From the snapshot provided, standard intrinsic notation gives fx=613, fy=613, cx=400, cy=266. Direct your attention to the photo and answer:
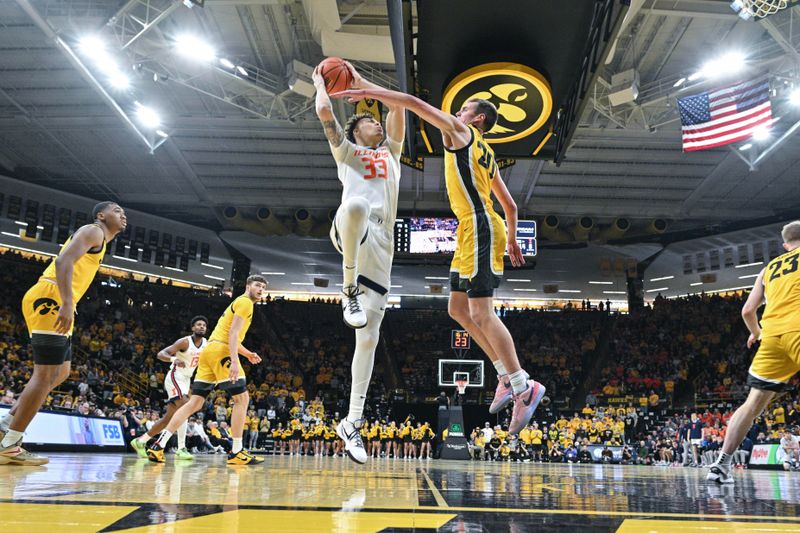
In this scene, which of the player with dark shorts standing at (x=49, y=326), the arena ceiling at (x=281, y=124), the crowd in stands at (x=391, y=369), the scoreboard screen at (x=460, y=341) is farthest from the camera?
the scoreboard screen at (x=460, y=341)

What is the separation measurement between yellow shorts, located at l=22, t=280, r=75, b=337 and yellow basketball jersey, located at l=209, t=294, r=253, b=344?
2045mm

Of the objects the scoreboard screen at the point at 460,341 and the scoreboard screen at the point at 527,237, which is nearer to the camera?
the scoreboard screen at the point at 527,237

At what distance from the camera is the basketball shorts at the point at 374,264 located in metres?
3.75

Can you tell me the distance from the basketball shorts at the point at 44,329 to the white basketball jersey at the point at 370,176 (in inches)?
106

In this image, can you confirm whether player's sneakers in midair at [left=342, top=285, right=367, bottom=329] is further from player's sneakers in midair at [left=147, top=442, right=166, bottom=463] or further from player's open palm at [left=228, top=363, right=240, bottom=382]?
player's sneakers in midair at [left=147, top=442, right=166, bottom=463]

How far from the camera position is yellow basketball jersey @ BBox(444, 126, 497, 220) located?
404 centimetres

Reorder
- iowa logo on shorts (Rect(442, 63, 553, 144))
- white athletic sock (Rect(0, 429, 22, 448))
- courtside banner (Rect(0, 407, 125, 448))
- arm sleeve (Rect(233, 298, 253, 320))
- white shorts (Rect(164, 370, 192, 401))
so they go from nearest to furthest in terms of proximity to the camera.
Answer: white athletic sock (Rect(0, 429, 22, 448)), iowa logo on shorts (Rect(442, 63, 553, 144)), arm sleeve (Rect(233, 298, 253, 320)), white shorts (Rect(164, 370, 192, 401)), courtside banner (Rect(0, 407, 125, 448))

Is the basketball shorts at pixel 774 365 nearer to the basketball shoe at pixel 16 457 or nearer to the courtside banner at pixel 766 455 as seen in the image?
the basketball shoe at pixel 16 457

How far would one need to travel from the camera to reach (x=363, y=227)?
3.61 m

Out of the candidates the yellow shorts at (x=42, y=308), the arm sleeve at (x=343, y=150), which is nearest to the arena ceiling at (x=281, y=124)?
the arm sleeve at (x=343, y=150)

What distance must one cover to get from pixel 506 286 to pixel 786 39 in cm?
2148

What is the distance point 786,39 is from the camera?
13.2m

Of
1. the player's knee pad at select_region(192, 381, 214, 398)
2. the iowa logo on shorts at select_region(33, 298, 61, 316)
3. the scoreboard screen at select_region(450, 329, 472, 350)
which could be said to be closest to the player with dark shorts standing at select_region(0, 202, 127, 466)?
the iowa logo on shorts at select_region(33, 298, 61, 316)

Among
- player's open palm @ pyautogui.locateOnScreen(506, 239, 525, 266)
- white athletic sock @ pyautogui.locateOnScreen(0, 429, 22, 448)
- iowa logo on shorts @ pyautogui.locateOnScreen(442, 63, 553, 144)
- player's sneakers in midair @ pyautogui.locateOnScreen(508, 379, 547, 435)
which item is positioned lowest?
white athletic sock @ pyautogui.locateOnScreen(0, 429, 22, 448)
